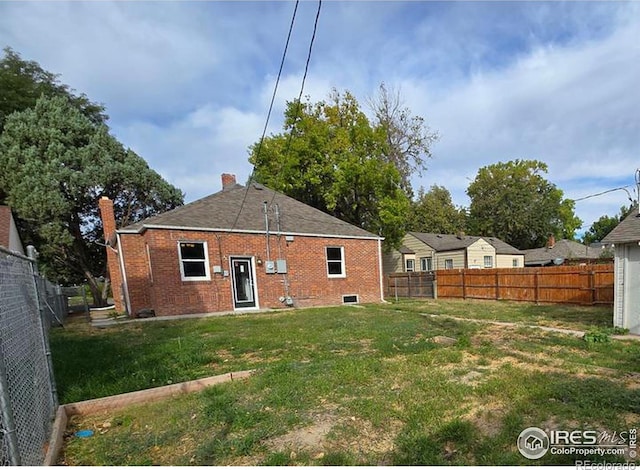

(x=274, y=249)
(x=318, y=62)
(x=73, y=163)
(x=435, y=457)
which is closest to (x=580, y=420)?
(x=435, y=457)

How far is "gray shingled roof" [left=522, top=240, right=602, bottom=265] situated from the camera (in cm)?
3069

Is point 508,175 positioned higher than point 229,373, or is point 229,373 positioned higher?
point 508,175

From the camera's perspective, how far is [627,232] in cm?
738

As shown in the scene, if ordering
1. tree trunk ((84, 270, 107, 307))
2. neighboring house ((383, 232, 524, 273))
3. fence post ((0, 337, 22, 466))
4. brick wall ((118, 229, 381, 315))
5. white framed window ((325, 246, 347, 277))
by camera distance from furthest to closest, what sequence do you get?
neighboring house ((383, 232, 524, 273)) < tree trunk ((84, 270, 107, 307)) < white framed window ((325, 246, 347, 277)) < brick wall ((118, 229, 381, 315)) < fence post ((0, 337, 22, 466))

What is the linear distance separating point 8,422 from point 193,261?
9657mm

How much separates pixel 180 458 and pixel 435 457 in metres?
2.11

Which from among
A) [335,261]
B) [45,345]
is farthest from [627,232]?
[45,345]

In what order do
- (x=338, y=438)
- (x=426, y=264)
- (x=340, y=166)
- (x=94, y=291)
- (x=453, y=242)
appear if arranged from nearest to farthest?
(x=338, y=438)
(x=94, y=291)
(x=340, y=166)
(x=426, y=264)
(x=453, y=242)

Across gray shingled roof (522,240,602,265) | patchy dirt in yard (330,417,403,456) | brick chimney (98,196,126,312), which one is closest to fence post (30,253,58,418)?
patchy dirt in yard (330,417,403,456)

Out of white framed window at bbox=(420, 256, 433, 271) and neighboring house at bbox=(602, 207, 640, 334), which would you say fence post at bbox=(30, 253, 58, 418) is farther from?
white framed window at bbox=(420, 256, 433, 271)

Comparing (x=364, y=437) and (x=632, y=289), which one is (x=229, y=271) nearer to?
(x=364, y=437)

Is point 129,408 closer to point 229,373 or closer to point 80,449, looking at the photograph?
point 80,449

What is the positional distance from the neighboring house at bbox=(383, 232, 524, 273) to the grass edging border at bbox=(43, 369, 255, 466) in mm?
23165

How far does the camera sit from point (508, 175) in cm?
4150
